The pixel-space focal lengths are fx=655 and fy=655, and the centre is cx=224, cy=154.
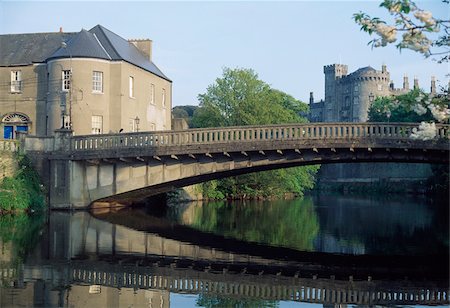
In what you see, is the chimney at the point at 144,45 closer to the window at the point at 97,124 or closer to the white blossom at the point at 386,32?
the window at the point at 97,124

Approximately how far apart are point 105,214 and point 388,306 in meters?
20.4

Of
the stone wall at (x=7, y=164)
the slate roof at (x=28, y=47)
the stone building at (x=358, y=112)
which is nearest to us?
the stone wall at (x=7, y=164)

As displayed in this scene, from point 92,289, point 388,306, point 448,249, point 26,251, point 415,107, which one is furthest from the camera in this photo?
point 448,249

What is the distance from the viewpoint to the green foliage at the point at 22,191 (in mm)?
28516

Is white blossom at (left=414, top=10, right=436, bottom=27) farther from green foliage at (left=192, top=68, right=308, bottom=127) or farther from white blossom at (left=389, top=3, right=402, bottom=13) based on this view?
green foliage at (left=192, top=68, right=308, bottom=127)

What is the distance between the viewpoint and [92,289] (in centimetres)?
1257

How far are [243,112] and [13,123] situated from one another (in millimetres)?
16683

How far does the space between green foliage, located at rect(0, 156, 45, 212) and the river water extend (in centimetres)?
157

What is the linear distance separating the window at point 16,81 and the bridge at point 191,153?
10680 millimetres

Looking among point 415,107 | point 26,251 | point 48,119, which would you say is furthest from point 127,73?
point 415,107

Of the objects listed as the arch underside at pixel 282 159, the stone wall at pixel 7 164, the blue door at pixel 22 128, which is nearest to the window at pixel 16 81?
the blue door at pixel 22 128

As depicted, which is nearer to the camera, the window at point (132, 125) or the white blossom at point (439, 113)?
the white blossom at point (439, 113)

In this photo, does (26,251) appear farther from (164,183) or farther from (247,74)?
(247,74)

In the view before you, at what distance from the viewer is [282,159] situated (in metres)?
28.3
